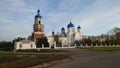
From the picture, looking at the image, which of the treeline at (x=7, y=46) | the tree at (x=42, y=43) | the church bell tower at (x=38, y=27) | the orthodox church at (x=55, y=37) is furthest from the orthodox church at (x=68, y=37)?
the treeline at (x=7, y=46)

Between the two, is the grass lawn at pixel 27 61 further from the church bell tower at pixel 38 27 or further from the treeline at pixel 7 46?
the church bell tower at pixel 38 27

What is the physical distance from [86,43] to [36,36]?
2095 cm

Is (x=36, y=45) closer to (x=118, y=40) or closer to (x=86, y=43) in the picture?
(x=86, y=43)

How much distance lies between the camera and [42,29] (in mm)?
103125

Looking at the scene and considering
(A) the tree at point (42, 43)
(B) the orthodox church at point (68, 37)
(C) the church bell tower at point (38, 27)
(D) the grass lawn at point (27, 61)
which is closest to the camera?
(D) the grass lawn at point (27, 61)

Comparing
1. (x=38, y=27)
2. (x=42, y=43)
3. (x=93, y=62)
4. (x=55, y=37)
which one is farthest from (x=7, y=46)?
(x=93, y=62)

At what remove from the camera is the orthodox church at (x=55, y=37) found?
8325 cm

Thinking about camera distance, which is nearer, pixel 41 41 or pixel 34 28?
pixel 41 41

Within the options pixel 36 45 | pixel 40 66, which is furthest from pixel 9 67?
pixel 36 45

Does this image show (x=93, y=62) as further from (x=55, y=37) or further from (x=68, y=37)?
(x=55, y=37)

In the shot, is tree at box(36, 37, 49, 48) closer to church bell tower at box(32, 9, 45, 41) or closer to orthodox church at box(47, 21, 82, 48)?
church bell tower at box(32, 9, 45, 41)

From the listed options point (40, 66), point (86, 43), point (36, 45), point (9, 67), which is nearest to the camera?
point (9, 67)

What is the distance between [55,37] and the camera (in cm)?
12319

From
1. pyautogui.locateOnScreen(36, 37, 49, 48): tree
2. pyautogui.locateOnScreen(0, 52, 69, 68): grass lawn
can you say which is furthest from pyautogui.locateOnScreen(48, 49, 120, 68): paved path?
pyautogui.locateOnScreen(36, 37, 49, 48): tree
